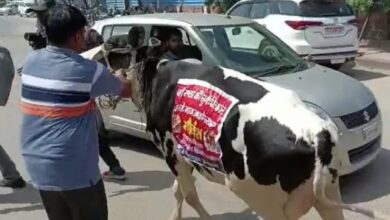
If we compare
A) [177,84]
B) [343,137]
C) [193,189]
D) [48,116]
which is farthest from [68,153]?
[343,137]

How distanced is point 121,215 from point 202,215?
91cm

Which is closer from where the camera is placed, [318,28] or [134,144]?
[134,144]

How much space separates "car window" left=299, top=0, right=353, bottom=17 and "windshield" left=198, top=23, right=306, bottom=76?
5.23 meters

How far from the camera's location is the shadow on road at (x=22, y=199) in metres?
5.80

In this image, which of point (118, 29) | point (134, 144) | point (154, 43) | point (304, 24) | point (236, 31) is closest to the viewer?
point (154, 43)

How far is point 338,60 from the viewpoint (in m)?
12.4

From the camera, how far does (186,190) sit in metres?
4.86

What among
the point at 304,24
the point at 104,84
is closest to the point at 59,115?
the point at 104,84

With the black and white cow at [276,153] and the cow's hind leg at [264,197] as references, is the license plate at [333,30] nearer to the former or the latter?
the black and white cow at [276,153]

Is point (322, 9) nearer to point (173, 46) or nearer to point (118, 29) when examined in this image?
point (118, 29)

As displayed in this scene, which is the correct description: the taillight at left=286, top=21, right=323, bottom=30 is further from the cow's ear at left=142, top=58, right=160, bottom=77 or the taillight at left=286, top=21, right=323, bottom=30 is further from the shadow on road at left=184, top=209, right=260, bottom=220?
the cow's ear at left=142, top=58, right=160, bottom=77

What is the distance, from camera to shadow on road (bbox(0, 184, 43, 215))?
580 centimetres

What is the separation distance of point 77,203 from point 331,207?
1.47m

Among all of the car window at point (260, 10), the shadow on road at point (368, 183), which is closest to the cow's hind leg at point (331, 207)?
the shadow on road at point (368, 183)
